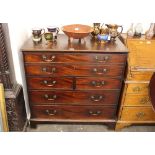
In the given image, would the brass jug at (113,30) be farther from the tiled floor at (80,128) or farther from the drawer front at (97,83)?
the tiled floor at (80,128)

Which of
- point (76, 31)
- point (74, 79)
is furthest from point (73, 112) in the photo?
point (76, 31)

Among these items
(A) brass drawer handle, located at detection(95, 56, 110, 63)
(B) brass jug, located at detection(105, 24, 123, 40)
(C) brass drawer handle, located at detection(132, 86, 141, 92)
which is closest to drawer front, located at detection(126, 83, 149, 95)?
(C) brass drawer handle, located at detection(132, 86, 141, 92)

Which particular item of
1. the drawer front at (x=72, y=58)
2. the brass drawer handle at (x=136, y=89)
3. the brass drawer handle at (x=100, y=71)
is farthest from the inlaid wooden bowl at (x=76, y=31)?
the brass drawer handle at (x=136, y=89)

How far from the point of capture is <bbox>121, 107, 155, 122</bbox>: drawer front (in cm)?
183

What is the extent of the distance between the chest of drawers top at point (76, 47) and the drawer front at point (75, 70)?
0.49 feet

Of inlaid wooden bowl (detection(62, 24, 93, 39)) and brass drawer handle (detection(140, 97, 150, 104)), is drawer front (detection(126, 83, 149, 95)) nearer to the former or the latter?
brass drawer handle (detection(140, 97, 150, 104))

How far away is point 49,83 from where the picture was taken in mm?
1668

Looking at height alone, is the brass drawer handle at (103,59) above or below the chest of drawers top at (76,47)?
below

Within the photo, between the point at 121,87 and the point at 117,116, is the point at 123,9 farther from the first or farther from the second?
the point at 117,116

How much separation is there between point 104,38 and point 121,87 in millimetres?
497

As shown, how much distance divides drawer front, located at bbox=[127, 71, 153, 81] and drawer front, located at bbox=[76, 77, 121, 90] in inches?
4.4

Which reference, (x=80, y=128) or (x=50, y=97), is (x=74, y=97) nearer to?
(x=50, y=97)

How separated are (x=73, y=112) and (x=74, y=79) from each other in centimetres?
41

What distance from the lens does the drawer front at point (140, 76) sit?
160 cm
